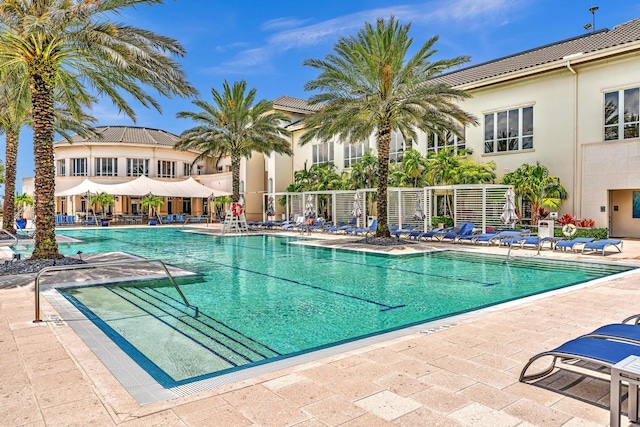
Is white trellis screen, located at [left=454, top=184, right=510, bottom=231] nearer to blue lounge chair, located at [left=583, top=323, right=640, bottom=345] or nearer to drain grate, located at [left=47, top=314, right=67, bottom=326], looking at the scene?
blue lounge chair, located at [left=583, top=323, right=640, bottom=345]

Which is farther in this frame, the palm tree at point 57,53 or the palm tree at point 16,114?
the palm tree at point 16,114

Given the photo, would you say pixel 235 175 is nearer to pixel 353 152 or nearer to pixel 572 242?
pixel 353 152

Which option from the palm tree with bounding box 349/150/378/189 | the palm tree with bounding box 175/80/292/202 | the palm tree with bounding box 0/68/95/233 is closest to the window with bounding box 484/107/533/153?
the palm tree with bounding box 349/150/378/189

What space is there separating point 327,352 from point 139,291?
5.83 meters

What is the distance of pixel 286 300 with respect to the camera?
8.88m

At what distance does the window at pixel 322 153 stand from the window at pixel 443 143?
9.57 m

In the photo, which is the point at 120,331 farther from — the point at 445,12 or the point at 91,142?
the point at 91,142

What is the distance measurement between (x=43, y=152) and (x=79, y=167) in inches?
1508

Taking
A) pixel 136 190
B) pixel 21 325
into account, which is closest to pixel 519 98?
pixel 21 325

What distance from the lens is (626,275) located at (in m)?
10.9

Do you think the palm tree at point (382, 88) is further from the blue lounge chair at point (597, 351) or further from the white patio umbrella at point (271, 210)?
the white patio umbrella at point (271, 210)

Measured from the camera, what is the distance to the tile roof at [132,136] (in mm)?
46250

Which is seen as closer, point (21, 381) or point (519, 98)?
point (21, 381)

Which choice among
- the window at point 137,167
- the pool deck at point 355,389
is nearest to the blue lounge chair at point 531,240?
the pool deck at point 355,389
